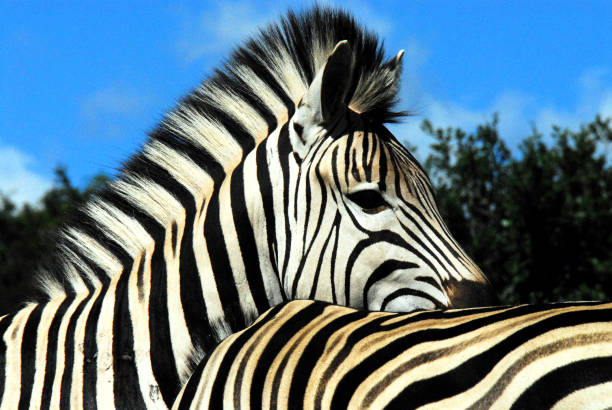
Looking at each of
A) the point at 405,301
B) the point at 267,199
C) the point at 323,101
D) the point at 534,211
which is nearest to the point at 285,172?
the point at 267,199

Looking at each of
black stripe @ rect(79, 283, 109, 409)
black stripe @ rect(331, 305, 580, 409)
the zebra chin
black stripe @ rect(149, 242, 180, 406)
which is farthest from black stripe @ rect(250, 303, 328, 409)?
black stripe @ rect(79, 283, 109, 409)

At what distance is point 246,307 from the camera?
3695 mm

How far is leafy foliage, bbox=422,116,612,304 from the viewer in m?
13.9

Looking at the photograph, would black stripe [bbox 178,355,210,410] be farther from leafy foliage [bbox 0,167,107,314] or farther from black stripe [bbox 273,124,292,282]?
leafy foliage [bbox 0,167,107,314]

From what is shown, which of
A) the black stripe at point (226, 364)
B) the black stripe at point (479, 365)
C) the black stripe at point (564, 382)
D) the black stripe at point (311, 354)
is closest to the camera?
the black stripe at point (564, 382)

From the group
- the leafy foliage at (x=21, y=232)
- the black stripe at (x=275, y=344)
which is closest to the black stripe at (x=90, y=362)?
the black stripe at (x=275, y=344)

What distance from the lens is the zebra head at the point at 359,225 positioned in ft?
11.8

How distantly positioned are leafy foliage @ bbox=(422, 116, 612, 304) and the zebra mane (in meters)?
9.64

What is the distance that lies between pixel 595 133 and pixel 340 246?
13.7 m

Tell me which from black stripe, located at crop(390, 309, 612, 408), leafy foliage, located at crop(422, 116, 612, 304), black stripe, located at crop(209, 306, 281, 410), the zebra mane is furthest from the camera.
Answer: leafy foliage, located at crop(422, 116, 612, 304)

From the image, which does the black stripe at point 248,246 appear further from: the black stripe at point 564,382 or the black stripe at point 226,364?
the black stripe at point 564,382

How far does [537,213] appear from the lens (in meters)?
14.4

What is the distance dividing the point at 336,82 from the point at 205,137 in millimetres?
847

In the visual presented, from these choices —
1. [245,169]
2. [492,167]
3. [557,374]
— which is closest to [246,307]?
[245,169]
